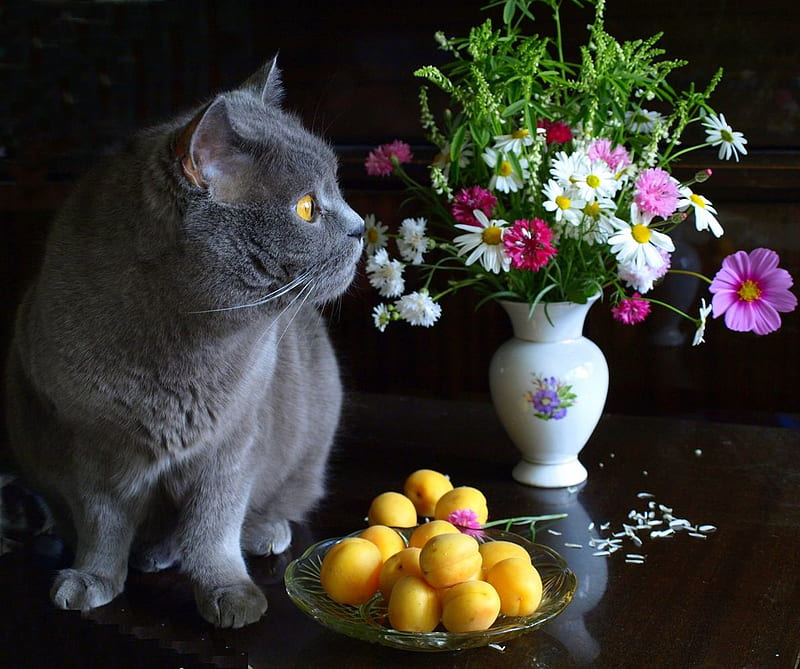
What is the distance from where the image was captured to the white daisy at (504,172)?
109cm

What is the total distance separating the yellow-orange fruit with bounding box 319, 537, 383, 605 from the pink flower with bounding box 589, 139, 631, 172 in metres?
0.51

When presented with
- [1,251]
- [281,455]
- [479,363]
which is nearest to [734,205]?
[479,363]

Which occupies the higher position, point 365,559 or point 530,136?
point 530,136

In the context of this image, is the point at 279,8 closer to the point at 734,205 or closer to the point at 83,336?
the point at 734,205

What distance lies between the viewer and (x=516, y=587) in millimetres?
836

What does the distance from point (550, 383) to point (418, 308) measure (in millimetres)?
191

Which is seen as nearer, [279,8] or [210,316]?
[210,316]

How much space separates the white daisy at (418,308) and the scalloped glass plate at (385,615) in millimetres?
296

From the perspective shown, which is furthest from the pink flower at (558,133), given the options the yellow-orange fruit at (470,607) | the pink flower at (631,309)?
the yellow-orange fruit at (470,607)

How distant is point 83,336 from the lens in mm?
893

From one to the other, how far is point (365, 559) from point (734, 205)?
2.99 ft

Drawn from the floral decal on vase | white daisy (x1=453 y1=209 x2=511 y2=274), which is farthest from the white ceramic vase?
white daisy (x1=453 y1=209 x2=511 y2=274)

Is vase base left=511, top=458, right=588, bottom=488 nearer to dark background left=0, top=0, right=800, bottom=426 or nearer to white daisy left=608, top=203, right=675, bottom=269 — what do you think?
white daisy left=608, top=203, right=675, bottom=269

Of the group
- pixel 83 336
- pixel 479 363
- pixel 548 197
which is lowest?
pixel 479 363
